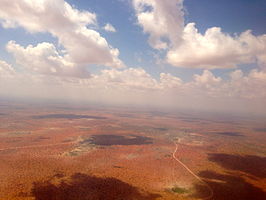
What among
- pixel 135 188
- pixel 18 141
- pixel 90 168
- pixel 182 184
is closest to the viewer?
pixel 135 188

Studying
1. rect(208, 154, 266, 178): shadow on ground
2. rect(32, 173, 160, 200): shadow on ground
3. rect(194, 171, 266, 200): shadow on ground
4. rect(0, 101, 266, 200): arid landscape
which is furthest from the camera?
rect(208, 154, 266, 178): shadow on ground

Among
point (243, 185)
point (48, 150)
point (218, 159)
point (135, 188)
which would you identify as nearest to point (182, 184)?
point (135, 188)

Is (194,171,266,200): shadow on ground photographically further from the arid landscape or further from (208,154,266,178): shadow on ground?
(208,154,266,178): shadow on ground

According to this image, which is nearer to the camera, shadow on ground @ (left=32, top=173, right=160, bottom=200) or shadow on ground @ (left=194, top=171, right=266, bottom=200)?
shadow on ground @ (left=32, top=173, right=160, bottom=200)

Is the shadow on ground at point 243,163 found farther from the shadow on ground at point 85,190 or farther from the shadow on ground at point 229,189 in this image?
the shadow on ground at point 85,190

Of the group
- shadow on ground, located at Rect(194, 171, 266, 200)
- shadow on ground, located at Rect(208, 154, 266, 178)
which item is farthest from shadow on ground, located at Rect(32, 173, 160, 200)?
shadow on ground, located at Rect(208, 154, 266, 178)

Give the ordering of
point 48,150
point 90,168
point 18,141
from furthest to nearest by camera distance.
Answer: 1. point 18,141
2. point 48,150
3. point 90,168

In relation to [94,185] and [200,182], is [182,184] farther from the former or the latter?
[94,185]
